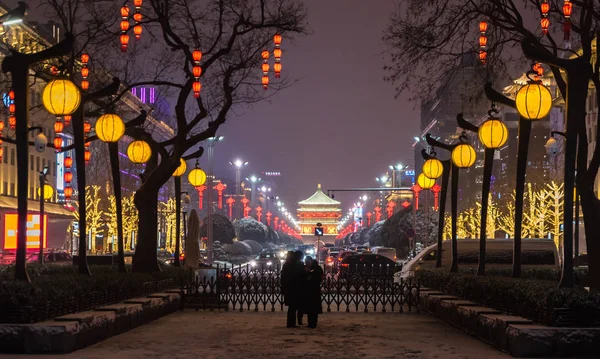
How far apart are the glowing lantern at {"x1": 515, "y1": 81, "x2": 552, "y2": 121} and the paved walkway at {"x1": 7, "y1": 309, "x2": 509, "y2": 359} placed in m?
4.23

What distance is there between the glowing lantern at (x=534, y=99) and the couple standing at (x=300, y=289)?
217 inches

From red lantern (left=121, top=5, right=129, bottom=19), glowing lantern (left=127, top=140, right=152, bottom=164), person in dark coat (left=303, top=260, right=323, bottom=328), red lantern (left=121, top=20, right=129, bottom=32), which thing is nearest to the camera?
person in dark coat (left=303, top=260, right=323, bottom=328)

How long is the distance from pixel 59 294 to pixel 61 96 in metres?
3.88

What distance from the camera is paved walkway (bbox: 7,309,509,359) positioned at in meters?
15.1

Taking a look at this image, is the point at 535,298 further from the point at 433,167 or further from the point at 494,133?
the point at 433,167

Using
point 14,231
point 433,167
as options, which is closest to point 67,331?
point 433,167

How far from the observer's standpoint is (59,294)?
15820mm

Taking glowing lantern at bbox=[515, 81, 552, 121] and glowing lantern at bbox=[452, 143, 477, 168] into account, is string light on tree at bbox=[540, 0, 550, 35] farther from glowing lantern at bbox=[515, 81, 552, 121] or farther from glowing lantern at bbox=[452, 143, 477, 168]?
glowing lantern at bbox=[515, 81, 552, 121]

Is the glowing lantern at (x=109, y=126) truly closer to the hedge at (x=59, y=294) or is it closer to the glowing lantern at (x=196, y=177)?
the hedge at (x=59, y=294)

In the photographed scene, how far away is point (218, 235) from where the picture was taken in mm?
74250

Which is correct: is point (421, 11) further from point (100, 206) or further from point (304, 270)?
point (100, 206)

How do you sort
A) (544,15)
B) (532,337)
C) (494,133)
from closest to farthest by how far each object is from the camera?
(532,337)
(494,133)
(544,15)

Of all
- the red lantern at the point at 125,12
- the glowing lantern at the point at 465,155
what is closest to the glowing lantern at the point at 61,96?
→ the red lantern at the point at 125,12

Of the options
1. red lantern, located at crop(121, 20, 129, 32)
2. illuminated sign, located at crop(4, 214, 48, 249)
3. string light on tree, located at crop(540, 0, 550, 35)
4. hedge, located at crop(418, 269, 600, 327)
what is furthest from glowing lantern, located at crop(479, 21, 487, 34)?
illuminated sign, located at crop(4, 214, 48, 249)
